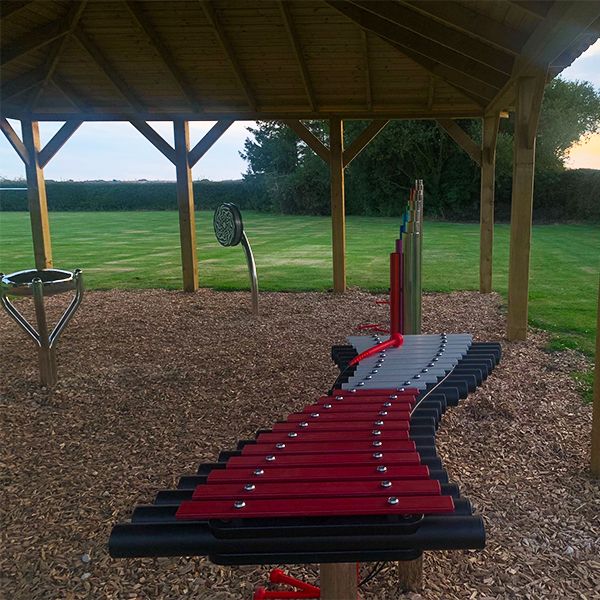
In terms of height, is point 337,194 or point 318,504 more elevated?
point 337,194

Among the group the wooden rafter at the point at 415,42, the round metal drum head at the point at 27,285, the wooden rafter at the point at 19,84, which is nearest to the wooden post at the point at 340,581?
the round metal drum head at the point at 27,285

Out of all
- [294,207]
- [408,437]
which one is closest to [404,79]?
[408,437]

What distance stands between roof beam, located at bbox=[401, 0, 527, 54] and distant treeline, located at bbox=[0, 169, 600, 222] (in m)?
19.6

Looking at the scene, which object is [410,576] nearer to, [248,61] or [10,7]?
[10,7]

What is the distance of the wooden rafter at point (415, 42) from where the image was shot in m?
6.26

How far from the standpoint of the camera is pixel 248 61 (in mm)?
8109

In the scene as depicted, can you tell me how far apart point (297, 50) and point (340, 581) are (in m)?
6.95

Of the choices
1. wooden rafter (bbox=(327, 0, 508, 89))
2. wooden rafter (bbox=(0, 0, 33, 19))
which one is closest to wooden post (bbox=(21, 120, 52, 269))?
wooden rafter (bbox=(0, 0, 33, 19))

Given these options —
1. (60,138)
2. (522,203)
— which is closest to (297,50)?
(522,203)

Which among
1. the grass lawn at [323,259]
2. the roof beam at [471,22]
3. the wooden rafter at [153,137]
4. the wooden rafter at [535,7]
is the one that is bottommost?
the grass lawn at [323,259]

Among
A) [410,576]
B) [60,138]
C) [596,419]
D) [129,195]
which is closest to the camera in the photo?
[410,576]

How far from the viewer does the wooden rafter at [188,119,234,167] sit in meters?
9.36

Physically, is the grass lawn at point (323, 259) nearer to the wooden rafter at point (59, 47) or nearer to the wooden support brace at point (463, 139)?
the wooden support brace at point (463, 139)

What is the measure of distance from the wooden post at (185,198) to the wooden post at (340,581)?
803 cm
